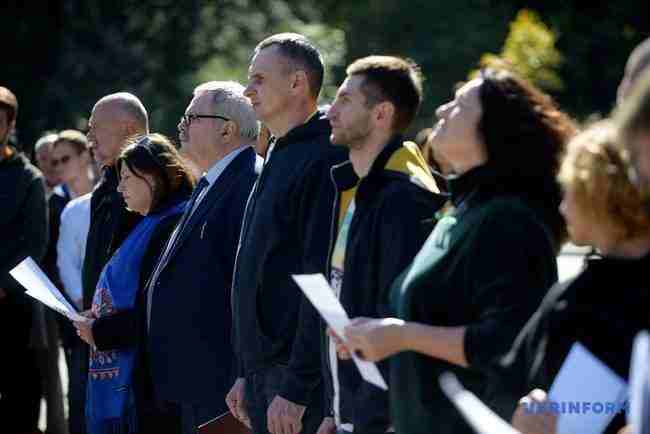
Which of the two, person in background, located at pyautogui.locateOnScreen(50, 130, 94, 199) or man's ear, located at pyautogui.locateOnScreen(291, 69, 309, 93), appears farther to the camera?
person in background, located at pyautogui.locateOnScreen(50, 130, 94, 199)

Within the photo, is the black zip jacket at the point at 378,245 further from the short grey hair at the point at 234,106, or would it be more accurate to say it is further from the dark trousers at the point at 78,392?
the dark trousers at the point at 78,392

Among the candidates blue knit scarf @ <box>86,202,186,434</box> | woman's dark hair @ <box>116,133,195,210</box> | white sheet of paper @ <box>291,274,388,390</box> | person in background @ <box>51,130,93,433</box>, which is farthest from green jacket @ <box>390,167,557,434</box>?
person in background @ <box>51,130,93,433</box>

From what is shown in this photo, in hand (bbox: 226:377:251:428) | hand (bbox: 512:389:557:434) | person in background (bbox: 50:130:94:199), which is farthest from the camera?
person in background (bbox: 50:130:94:199)

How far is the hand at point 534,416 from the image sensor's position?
3412 millimetres

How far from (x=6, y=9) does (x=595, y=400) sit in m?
26.7

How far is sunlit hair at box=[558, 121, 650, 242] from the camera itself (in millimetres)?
2961

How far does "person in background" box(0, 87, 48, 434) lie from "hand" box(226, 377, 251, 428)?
2933 millimetres

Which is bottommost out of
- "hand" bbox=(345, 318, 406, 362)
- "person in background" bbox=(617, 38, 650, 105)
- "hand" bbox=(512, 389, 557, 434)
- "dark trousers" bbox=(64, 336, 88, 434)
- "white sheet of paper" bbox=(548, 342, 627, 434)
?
"dark trousers" bbox=(64, 336, 88, 434)

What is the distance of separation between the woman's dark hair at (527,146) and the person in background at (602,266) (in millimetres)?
518

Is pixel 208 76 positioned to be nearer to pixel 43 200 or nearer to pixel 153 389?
pixel 43 200

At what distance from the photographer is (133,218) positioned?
6.15 m

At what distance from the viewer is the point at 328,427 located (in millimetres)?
4680

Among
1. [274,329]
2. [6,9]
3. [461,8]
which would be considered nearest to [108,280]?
[274,329]

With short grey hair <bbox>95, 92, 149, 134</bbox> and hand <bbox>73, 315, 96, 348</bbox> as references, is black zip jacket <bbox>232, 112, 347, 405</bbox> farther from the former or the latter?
short grey hair <bbox>95, 92, 149, 134</bbox>
